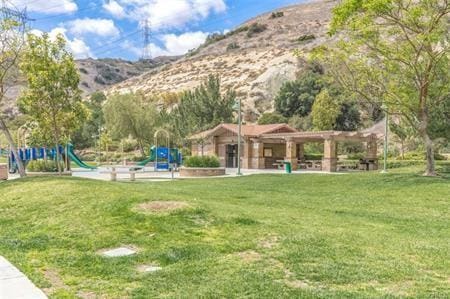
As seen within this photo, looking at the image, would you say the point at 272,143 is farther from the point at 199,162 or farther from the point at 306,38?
the point at 306,38

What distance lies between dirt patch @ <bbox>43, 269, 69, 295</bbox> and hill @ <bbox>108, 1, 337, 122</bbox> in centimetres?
5652

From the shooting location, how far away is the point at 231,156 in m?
39.8

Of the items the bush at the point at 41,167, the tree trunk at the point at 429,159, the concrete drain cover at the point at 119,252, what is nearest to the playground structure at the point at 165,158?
the bush at the point at 41,167

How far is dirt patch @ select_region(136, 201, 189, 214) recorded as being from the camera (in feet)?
30.8

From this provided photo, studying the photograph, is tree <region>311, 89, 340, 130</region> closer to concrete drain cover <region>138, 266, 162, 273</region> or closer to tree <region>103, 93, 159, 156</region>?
tree <region>103, 93, 159, 156</region>

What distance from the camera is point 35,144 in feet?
110

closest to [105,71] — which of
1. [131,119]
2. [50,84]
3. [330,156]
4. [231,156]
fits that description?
[131,119]

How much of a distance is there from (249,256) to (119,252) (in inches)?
76.4

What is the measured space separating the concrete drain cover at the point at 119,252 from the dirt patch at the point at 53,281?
93 cm

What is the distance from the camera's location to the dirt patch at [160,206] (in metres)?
9.40

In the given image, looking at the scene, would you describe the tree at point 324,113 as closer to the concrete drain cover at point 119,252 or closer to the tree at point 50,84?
the tree at point 50,84

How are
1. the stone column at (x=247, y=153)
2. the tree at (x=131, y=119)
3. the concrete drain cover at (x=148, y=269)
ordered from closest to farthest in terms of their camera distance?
1. the concrete drain cover at (x=148, y=269)
2. the stone column at (x=247, y=153)
3. the tree at (x=131, y=119)

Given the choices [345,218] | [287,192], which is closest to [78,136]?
[287,192]

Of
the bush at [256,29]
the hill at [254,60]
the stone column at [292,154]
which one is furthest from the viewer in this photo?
the bush at [256,29]
